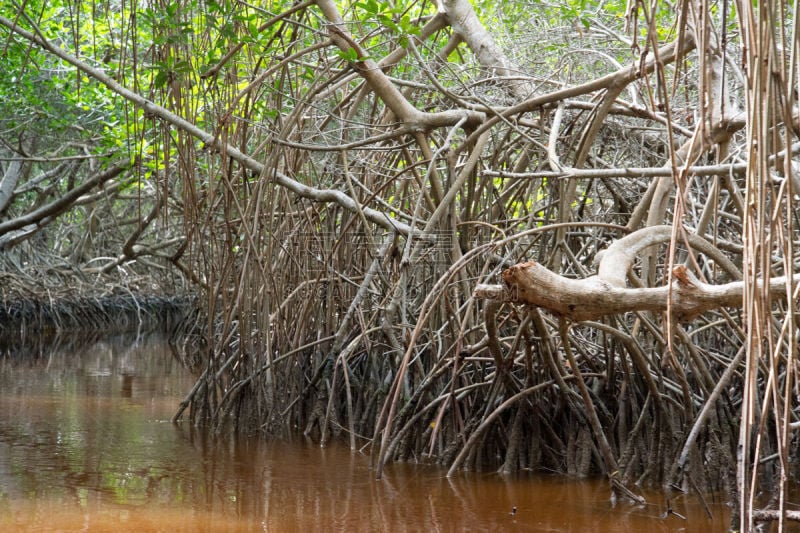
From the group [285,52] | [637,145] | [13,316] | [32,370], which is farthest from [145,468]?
[13,316]

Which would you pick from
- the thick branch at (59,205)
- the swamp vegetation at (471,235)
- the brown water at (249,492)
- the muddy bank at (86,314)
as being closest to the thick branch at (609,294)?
the swamp vegetation at (471,235)

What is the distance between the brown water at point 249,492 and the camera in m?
3.80

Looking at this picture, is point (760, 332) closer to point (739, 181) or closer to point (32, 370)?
point (739, 181)

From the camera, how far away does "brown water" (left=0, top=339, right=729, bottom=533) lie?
3805 mm

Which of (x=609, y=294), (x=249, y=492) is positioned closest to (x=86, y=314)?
(x=249, y=492)

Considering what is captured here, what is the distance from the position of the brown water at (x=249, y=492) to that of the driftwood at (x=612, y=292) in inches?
59.6

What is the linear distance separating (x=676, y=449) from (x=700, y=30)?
123 inches

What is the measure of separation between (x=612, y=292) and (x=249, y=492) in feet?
8.08

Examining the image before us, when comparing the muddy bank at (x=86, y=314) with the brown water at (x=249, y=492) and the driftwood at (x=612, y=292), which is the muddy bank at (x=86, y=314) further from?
the driftwood at (x=612, y=292)

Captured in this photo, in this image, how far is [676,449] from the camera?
14.1ft

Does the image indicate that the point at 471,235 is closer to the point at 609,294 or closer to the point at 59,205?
the point at 609,294

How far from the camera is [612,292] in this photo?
2.42 metres

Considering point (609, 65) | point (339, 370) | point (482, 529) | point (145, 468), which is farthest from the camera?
point (339, 370)

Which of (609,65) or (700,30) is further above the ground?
(609,65)
